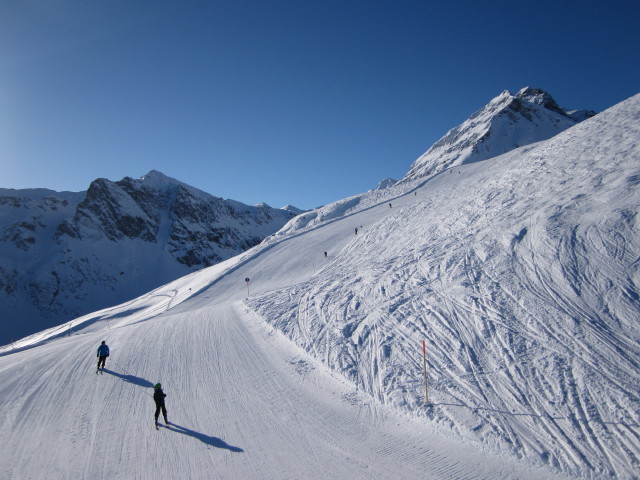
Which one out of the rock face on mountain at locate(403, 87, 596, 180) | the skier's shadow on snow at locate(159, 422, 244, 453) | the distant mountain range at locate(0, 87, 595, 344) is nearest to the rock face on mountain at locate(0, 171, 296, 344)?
the distant mountain range at locate(0, 87, 595, 344)

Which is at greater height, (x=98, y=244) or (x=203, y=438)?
(x=98, y=244)

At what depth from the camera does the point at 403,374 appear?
30.8ft

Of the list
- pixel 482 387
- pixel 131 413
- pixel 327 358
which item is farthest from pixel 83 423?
pixel 482 387

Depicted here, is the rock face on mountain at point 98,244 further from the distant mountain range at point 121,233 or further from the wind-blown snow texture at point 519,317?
the wind-blown snow texture at point 519,317

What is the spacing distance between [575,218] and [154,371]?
18.2 metres

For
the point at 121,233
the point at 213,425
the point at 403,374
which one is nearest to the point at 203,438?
the point at 213,425

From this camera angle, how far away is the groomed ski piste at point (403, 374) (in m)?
6.74

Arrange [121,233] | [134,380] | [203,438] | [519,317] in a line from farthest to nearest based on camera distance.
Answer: [121,233] → [134,380] → [519,317] → [203,438]

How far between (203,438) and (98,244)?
119448 millimetres

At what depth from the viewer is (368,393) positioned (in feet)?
29.6

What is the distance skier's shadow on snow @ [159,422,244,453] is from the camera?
7309 mm

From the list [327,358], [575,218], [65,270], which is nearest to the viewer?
[327,358]

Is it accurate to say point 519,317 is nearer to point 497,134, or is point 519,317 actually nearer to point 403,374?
point 403,374

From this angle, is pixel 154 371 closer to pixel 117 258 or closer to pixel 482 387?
pixel 482 387
